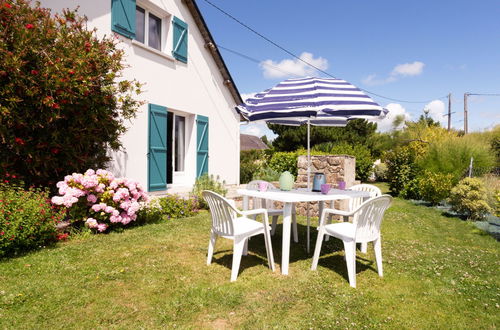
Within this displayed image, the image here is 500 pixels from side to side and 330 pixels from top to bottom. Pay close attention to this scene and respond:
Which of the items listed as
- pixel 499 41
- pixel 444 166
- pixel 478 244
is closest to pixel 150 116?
pixel 478 244

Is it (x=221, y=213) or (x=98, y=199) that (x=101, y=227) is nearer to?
(x=98, y=199)

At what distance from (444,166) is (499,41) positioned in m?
8.76

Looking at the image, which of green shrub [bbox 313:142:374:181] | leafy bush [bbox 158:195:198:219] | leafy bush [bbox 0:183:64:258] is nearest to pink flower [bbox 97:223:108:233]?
leafy bush [bbox 0:183:64:258]

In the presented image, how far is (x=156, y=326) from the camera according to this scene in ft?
7.89

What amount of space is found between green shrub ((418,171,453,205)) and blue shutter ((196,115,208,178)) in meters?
6.50

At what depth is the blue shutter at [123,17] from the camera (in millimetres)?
6480

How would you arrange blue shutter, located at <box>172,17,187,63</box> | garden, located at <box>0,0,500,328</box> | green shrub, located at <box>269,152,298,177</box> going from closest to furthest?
garden, located at <box>0,0,500,328</box> < blue shutter, located at <box>172,17,187,63</box> < green shrub, located at <box>269,152,298,177</box>

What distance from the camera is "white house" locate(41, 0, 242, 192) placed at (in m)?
6.71

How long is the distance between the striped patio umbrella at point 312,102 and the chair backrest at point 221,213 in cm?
119

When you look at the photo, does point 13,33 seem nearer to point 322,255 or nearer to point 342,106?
point 342,106

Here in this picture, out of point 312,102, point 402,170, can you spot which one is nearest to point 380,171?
point 402,170

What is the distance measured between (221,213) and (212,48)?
7.08 metres

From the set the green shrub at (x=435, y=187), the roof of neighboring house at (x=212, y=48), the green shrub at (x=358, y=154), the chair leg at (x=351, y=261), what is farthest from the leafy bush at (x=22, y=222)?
the green shrub at (x=358, y=154)

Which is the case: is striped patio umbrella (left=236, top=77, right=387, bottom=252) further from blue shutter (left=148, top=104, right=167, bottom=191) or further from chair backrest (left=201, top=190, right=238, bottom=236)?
blue shutter (left=148, top=104, right=167, bottom=191)
